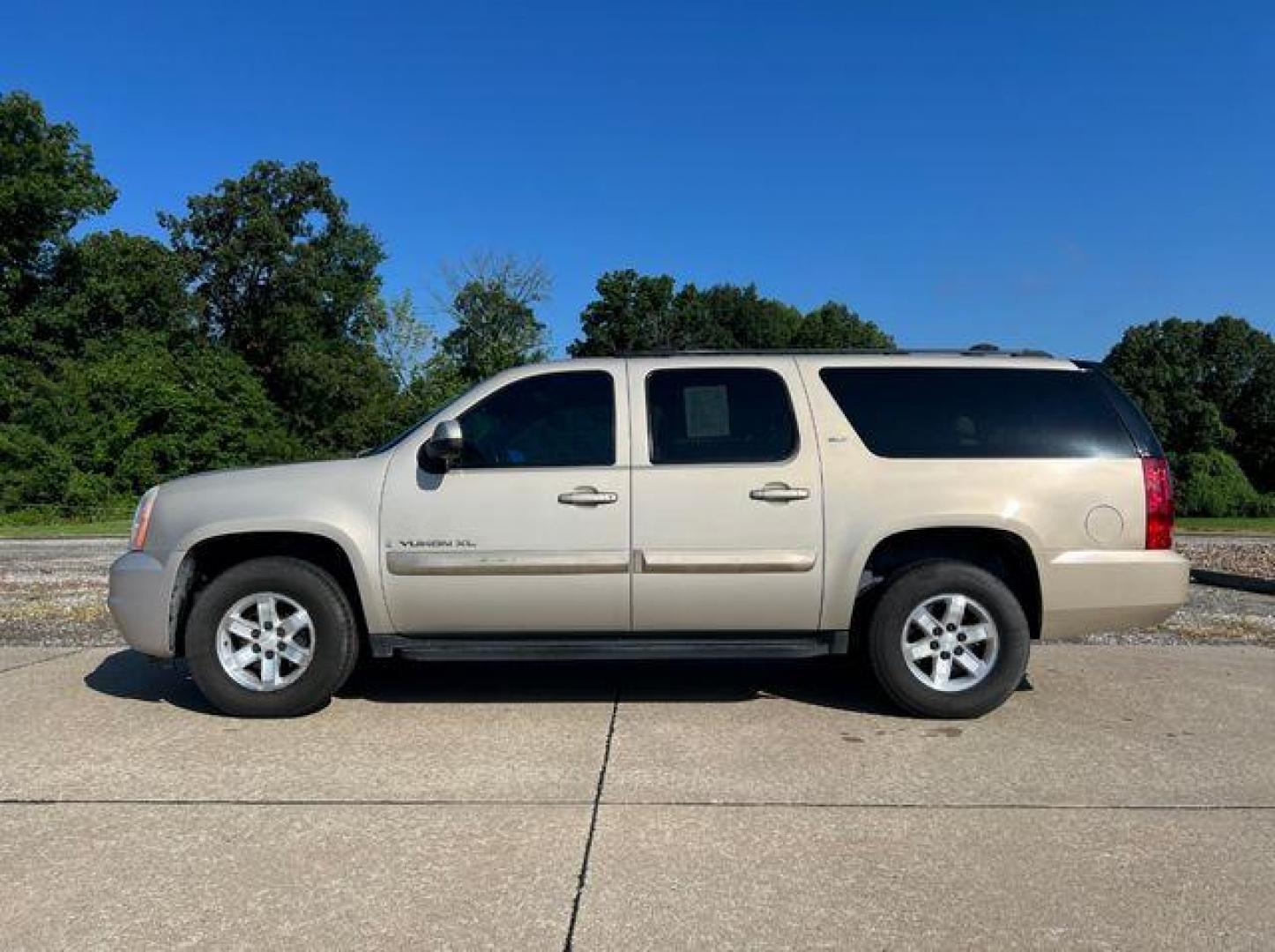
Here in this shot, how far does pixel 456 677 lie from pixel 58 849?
2.91 metres

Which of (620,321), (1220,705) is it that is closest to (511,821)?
(1220,705)

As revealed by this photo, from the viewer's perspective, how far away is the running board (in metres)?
5.31

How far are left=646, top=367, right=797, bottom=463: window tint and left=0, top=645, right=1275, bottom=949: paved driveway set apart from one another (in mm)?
1380

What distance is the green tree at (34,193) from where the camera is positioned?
125 feet

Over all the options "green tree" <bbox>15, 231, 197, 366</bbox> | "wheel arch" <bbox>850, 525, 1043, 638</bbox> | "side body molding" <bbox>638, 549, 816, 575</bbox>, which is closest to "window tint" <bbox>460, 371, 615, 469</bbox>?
"side body molding" <bbox>638, 549, 816, 575</bbox>

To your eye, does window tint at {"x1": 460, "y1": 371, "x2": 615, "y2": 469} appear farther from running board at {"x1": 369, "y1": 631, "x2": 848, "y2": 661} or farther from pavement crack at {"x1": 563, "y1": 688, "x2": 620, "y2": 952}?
pavement crack at {"x1": 563, "y1": 688, "x2": 620, "y2": 952}

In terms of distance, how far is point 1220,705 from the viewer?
573cm

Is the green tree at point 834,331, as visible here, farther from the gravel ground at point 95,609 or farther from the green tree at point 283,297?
the gravel ground at point 95,609

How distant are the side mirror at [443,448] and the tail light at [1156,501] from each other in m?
3.50

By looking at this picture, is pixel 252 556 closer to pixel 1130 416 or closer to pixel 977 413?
pixel 977 413

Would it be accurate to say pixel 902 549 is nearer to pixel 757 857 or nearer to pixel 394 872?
pixel 757 857

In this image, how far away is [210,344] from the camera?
4541 cm

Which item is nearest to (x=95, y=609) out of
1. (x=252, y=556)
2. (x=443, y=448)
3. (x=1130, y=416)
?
(x=252, y=556)

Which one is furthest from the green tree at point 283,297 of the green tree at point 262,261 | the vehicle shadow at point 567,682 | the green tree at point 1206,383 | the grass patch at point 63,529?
the green tree at point 1206,383
